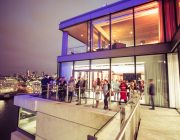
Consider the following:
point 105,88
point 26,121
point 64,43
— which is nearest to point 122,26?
point 64,43

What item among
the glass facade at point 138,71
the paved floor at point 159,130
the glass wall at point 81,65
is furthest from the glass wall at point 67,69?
the paved floor at point 159,130

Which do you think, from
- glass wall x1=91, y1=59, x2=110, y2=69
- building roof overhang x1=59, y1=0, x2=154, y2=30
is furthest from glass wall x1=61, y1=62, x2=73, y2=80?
building roof overhang x1=59, y1=0, x2=154, y2=30

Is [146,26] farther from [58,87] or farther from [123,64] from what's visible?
[58,87]

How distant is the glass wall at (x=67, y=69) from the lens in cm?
1352

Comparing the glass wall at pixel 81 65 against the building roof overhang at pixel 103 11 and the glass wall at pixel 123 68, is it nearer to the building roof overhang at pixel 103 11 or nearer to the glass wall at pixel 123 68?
the glass wall at pixel 123 68

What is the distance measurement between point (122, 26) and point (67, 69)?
25.4ft

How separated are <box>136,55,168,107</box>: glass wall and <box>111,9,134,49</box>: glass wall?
8.90 ft

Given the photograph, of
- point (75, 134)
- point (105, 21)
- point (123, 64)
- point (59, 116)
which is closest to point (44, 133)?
point (59, 116)

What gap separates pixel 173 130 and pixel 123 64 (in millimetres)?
6512

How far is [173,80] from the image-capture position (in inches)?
320

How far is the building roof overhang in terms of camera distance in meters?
Result: 10.6

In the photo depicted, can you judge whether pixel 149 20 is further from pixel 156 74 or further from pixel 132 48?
pixel 156 74

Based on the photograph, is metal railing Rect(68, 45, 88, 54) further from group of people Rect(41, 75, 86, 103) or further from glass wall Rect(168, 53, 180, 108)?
glass wall Rect(168, 53, 180, 108)

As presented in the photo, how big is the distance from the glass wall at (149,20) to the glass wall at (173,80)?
1850mm
